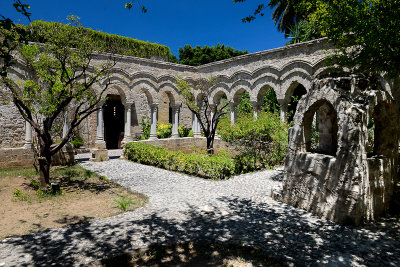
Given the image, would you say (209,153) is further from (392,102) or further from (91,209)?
(392,102)

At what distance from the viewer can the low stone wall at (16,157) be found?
948 centimetres

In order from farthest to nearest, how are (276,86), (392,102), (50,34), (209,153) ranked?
(276,86)
(209,153)
(50,34)
(392,102)

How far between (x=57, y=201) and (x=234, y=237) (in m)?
4.39

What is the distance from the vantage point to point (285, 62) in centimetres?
1244

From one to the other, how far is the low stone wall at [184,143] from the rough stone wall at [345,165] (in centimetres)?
854

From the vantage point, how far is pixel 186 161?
9266mm

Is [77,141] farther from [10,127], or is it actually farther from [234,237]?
[234,237]

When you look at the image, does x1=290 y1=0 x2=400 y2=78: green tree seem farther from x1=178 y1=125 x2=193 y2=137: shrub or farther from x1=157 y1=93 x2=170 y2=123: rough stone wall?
x1=157 y1=93 x2=170 y2=123: rough stone wall

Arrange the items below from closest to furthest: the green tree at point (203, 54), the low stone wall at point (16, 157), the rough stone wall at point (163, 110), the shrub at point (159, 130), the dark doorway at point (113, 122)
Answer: the low stone wall at point (16, 157) < the shrub at point (159, 130) < the dark doorway at point (113, 122) < the rough stone wall at point (163, 110) < the green tree at point (203, 54)

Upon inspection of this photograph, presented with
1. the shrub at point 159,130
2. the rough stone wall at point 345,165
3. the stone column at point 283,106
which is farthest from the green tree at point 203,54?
the rough stone wall at point 345,165

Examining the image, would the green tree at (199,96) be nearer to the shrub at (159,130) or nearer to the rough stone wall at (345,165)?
the shrub at (159,130)

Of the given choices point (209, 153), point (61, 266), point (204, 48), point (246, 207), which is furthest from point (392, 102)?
point (204, 48)

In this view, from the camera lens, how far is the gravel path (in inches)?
143

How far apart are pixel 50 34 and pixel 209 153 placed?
287 inches
